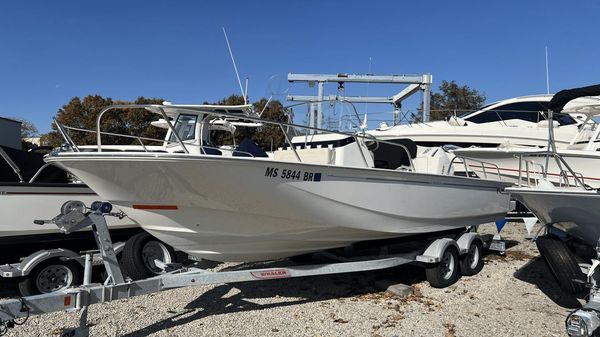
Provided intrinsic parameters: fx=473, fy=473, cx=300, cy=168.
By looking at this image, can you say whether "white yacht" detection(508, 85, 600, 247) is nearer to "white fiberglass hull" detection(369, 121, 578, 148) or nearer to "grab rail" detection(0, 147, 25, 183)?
"grab rail" detection(0, 147, 25, 183)

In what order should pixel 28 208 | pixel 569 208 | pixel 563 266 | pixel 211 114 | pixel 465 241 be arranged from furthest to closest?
1. pixel 465 241
2. pixel 28 208
3. pixel 569 208
4. pixel 563 266
5. pixel 211 114

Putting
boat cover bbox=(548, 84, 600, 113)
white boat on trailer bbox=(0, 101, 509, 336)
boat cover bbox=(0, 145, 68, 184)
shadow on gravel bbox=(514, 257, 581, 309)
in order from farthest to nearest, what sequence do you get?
boat cover bbox=(0, 145, 68, 184) < shadow on gravel bbox=(514, 257, 581, 309) < boat cover bbox=(548, 84, 600, 113) < white boat on trailer bbox=(0, 101, 509, 336)

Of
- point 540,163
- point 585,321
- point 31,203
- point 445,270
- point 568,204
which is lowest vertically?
point 445,270

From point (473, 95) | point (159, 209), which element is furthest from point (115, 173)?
point (473, 95)

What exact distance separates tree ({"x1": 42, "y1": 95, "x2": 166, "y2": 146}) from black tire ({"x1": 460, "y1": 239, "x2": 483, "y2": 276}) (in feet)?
44.5

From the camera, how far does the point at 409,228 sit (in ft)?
18.5

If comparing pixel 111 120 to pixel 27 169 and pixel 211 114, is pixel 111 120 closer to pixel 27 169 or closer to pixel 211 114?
pixel 27 169

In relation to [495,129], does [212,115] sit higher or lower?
A: lower

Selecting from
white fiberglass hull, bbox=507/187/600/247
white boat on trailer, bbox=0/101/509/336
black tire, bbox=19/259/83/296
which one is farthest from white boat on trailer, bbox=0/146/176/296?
white fiberglass hull, bbox=507/187/600/247

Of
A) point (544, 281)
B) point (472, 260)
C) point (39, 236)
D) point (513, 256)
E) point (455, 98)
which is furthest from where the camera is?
point (455, 98)

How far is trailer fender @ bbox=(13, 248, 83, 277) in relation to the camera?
16.0 feet

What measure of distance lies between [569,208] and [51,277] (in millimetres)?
5690

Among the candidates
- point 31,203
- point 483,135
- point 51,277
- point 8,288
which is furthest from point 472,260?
point 483,135

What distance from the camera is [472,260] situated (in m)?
6.52
